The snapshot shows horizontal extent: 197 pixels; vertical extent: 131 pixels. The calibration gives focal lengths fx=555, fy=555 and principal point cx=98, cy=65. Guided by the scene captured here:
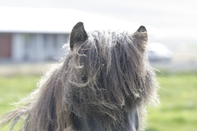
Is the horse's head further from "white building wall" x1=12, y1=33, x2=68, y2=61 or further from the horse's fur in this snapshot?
"white building wall" x1=12, y1=33, x2=68, y2=61

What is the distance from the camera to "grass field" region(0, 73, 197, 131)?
34.2 ft

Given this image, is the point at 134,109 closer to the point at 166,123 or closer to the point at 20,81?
the point at 166,123

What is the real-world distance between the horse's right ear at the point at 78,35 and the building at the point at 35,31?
25666 mm

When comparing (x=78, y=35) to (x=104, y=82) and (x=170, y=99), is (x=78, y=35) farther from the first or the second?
(x=170, y=99)

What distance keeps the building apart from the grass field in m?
11.0

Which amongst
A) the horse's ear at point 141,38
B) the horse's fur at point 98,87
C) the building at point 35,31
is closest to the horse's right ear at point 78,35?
the horse's fur at point 98,87

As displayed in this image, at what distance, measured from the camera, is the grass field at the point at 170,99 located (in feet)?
34.2

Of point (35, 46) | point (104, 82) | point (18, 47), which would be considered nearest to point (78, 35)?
point (104, 82)

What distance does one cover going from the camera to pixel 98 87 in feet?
8.07

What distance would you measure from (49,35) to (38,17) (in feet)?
10.1

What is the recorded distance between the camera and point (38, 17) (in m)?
35.1

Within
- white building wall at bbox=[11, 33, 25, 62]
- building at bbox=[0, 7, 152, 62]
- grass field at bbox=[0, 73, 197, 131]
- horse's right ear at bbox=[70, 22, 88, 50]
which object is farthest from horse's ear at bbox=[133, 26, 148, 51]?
white building wall at bbox=[11, 33, 25, 62]

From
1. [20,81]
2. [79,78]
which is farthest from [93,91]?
[20,81]

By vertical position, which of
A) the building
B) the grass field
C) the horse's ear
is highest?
the horse's ear
